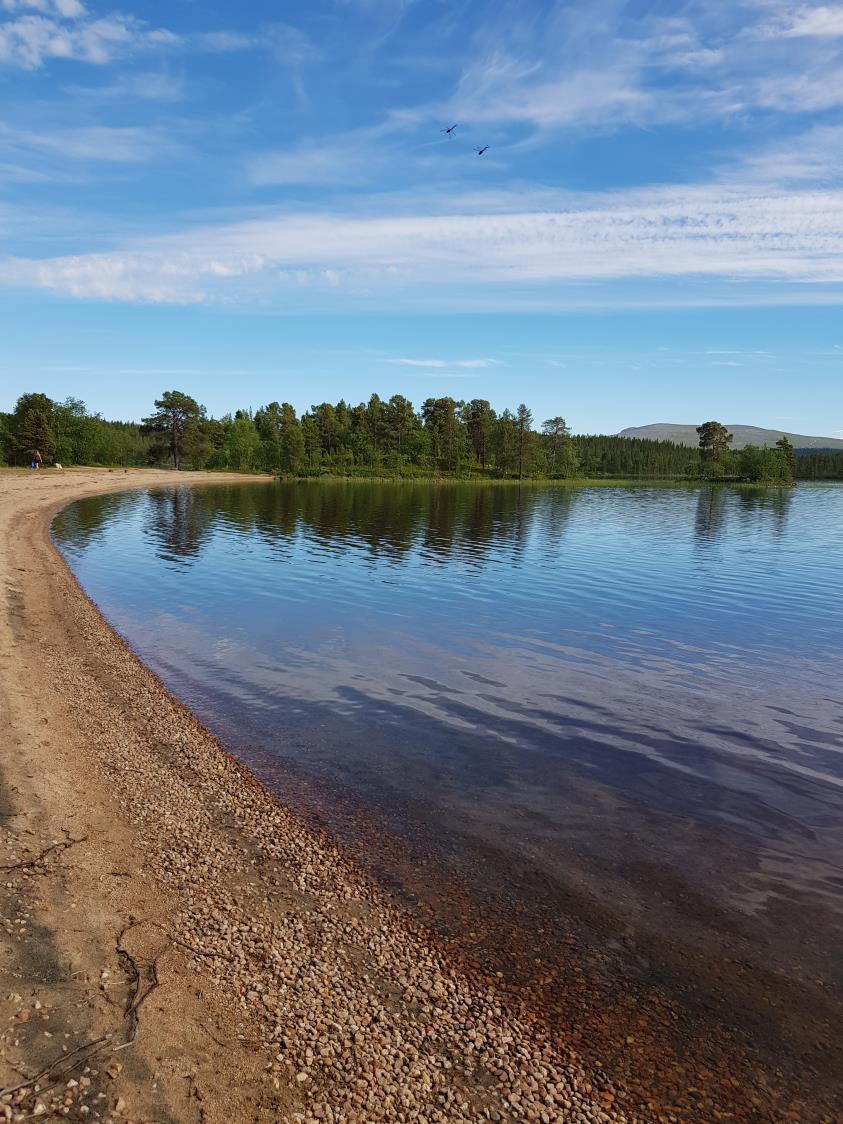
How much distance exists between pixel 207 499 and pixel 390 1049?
335 feet

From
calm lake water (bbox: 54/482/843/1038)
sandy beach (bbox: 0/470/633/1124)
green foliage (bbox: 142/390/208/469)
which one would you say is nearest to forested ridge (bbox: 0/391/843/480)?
green foliage (bbox: 142/390/208/469)

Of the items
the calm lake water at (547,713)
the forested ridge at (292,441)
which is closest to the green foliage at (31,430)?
the forested ridge at (292,441)

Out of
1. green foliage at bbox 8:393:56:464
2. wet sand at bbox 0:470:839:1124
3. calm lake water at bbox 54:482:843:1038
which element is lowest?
calm lake water at bbox 54:482:843:1038

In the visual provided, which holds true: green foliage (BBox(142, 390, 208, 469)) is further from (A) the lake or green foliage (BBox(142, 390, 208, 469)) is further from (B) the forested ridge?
(A) the lake

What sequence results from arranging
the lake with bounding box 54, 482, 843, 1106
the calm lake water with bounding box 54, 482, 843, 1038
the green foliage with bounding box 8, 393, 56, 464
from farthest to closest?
the green foliage with bounding box 8, 393, 56, 464, the calm lake water with bounding box 54, 482, 843, 1038, the lake with bounding box 54, 482, 843, 1106

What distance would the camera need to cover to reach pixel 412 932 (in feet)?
33.5

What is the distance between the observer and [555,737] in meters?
18.5

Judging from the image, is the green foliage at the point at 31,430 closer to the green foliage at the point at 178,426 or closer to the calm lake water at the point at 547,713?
the green foliage at the point at 178,426

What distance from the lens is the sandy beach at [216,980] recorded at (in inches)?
270

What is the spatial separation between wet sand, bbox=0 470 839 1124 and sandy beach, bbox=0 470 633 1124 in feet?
0.09

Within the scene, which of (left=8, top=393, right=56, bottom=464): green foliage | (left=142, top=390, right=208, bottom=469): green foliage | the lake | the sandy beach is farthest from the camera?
(left=142, top=390, right=208, bottom=469): green foliage

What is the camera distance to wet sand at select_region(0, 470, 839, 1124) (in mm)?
6930

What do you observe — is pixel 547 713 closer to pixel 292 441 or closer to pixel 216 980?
pixel 216 980

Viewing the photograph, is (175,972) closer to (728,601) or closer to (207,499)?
(728,601)
